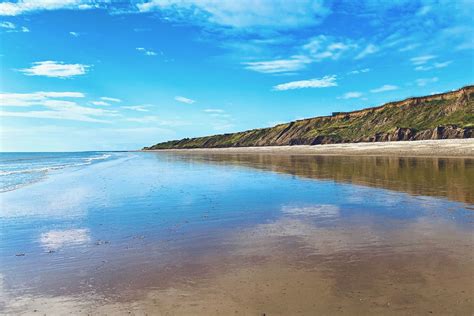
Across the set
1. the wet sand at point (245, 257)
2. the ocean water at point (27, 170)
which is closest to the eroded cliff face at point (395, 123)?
the wet sand at point (245, 257)

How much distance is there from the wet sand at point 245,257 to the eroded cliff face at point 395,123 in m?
52.2

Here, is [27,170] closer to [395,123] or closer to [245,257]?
[245,257]

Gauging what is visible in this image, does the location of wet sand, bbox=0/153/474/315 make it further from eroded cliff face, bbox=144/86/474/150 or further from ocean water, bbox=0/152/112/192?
eroded cliff face, bbox=144/86/474/150

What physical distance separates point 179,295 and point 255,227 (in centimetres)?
488

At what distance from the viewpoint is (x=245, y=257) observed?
25.3 feet

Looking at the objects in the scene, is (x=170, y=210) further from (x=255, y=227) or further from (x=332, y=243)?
(x=332, y=243)

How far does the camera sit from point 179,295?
231 inches

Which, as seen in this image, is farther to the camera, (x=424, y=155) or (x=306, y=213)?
(x=424, y=155)

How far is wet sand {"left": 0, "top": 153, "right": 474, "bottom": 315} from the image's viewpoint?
5543mm

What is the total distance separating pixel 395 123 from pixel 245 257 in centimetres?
7987

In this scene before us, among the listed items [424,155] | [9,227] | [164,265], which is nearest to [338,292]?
[164,265]

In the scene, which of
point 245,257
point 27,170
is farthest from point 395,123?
point 245,257

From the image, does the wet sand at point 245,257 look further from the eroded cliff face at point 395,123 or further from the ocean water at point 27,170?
the eroded cliff face at point 395,123

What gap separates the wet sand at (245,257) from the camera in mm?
5543
